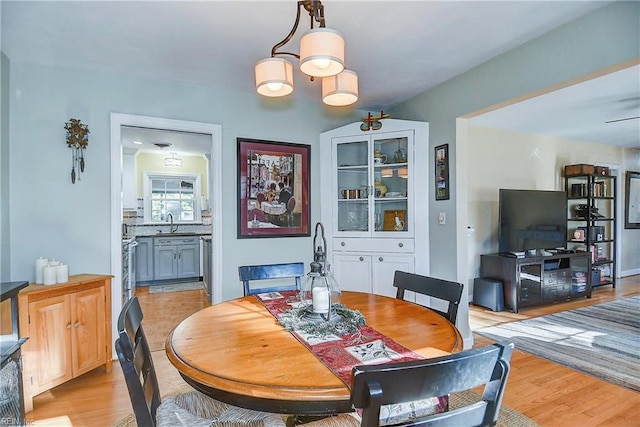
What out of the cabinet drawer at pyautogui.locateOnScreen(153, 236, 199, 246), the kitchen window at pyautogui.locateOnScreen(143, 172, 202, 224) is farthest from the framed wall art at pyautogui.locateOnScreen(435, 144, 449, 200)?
the kitchen window at pyautogui.locateOnScreen(143, 172, 202, 224)

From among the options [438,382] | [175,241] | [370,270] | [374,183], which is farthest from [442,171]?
[175,241]

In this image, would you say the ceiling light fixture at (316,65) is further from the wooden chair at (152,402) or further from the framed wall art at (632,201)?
the framed wall art at (632,201)

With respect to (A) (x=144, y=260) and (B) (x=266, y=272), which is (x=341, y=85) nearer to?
(B) (x=266, y=272)

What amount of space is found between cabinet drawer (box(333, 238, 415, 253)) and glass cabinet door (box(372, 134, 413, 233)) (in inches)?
4.6

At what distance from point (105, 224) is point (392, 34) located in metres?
2.73

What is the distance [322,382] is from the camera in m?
0.99

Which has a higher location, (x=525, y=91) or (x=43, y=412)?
(x=525, y=91)

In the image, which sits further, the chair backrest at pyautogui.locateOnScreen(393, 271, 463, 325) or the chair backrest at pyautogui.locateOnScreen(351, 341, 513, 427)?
the chair backrest at pyautogui.locateOnScreen(393, 271, 463, 325)

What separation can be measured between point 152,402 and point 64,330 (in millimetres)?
1555

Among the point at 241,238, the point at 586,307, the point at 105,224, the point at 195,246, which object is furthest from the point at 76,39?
the point at 586,307

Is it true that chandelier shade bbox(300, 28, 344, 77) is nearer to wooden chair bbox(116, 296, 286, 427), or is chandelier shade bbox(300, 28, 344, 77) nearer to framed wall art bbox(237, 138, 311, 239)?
wooden chair bbox(116, 296, 286, 427)

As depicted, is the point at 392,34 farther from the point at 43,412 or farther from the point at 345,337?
the point at 43,412

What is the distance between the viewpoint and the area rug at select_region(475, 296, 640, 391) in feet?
8.88

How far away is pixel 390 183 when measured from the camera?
11.6ft
